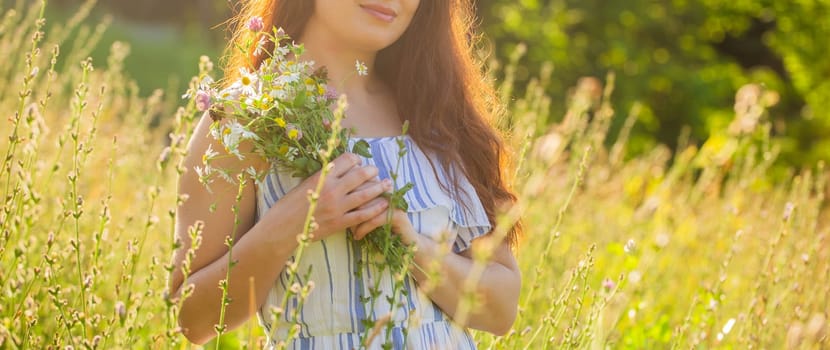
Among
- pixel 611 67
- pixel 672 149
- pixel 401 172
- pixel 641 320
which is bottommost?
pixel 641 320

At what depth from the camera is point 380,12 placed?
1.78 metres

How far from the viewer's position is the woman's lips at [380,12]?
1768 mm

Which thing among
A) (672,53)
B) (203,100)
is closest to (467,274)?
(203,100)

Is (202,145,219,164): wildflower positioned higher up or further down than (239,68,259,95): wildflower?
further down

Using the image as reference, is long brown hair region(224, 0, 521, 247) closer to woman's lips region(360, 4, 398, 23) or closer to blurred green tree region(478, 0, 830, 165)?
woman's lips region(360, 4, 398, 23)

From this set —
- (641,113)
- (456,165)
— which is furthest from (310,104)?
(641,113)

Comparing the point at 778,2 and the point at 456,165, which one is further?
the point at 778,2

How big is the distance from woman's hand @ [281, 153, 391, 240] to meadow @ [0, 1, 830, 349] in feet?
0.75

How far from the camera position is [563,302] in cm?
172

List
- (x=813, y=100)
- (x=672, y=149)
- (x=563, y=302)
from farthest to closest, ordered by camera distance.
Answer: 1. (x=672, y=149)
2. (x=813, y=100)
3. (x=563, y=302)

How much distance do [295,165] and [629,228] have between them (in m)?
2.23

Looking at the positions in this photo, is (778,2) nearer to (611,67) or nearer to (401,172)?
(611,67)

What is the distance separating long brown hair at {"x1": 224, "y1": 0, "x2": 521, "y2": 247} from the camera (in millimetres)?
1889

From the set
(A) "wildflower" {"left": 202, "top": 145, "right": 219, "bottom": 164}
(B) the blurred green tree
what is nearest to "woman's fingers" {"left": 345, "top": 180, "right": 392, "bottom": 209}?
(A) "wildflower" {"left": 202, "top": 145, "right": 219, "bottom": 164}
